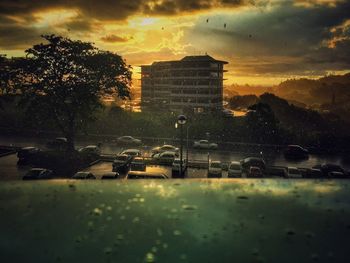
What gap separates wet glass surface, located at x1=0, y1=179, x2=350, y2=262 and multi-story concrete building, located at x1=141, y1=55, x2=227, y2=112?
70838mm

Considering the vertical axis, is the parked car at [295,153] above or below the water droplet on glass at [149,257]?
below

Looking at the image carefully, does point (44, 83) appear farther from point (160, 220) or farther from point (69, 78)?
point (160, 220)

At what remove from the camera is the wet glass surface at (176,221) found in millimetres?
4355

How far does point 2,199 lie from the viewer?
21.8 ft

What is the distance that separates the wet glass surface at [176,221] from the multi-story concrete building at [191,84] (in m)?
70.8

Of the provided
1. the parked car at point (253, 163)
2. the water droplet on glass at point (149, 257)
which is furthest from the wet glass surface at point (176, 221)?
the parked car at point (253, 163)

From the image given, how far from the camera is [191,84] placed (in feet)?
270

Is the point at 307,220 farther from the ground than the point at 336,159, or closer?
farther from the ground

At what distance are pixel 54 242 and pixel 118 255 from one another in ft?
3.26

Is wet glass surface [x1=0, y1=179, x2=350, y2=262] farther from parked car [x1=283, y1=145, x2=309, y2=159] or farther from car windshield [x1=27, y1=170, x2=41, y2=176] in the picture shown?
parked car [x1=283, y1=145, x2=309, y2=159]

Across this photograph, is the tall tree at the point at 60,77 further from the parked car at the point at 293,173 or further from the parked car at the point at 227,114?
the parked car at the point at 227,114

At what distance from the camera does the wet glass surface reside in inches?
171

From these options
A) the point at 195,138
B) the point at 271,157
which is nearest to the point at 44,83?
the point at 195,138

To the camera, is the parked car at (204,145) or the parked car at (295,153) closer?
the parked car at (295,153)
